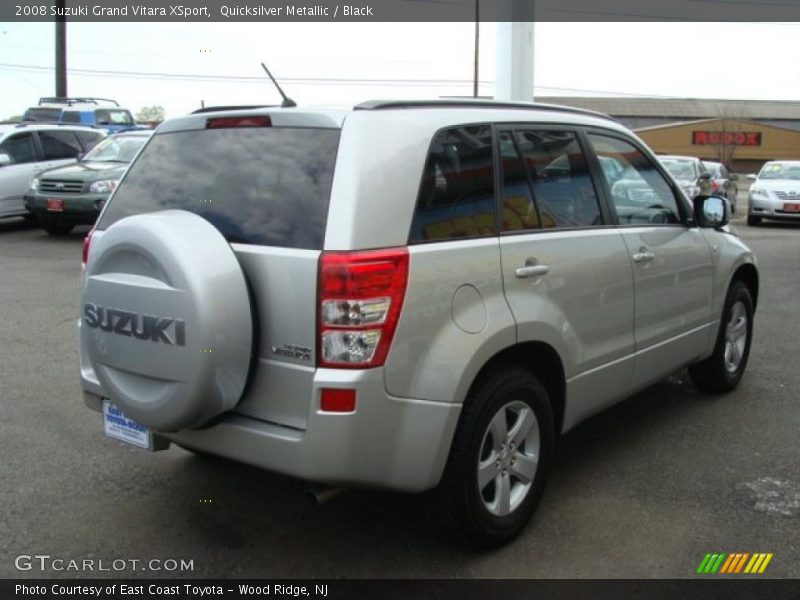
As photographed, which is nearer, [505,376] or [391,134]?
[391,134]

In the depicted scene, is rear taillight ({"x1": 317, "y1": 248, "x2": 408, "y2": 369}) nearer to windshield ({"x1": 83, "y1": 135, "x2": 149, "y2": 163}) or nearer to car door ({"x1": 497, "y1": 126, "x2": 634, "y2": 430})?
car door ({"x1": 497, "y1": 126, "x2": 634, "y2": 430})

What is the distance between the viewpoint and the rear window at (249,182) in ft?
9.57

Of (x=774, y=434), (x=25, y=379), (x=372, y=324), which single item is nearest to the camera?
(x=372, y=324)

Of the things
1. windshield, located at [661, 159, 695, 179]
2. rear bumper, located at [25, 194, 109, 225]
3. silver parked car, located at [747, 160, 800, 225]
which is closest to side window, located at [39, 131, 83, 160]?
rear bumper, located at [25, 194, 109, 225]

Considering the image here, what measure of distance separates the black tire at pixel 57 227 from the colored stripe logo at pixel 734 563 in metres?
12.4

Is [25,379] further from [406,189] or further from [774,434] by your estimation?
[774,434]

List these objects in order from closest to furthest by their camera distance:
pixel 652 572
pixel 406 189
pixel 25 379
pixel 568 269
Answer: pixel 406 189
pixel 652 572
pixel 568 269
pixel 25 379

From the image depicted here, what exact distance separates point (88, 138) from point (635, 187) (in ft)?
46.2

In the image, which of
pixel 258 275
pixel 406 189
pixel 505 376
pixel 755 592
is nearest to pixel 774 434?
pixel 755 592

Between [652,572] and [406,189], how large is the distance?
1837 millimetres

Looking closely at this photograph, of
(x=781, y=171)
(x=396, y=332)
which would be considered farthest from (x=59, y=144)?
(x=781, y=171)

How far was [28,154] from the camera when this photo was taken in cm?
1445

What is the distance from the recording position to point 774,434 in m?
4.72

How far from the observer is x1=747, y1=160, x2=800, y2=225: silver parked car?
17.0m
